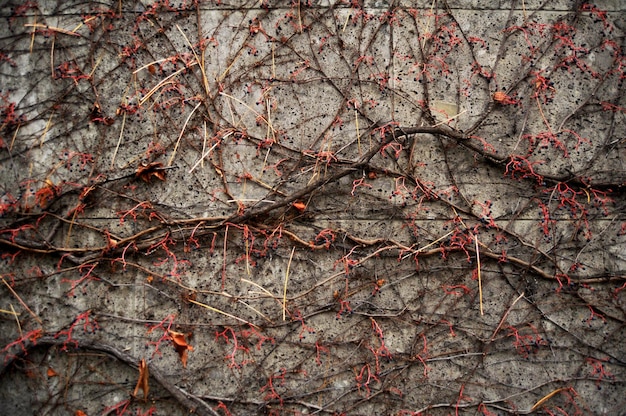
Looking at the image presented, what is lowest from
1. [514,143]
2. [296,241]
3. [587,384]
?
[587,384]

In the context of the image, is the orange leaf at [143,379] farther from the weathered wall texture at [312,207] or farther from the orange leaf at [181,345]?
the orange leaf at [181,345]

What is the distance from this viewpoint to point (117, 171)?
110 inches

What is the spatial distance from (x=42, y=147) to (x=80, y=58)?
454 millimetres

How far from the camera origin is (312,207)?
9.14 ft

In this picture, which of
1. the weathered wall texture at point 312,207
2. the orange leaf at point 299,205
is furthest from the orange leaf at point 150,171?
the orange leaf at point 299,205

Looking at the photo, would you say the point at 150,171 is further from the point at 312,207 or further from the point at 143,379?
the point at 143,379

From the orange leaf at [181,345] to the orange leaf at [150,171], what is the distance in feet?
2.33

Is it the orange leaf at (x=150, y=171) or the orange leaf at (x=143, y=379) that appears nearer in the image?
the orange leaf at (x=143, y=379)

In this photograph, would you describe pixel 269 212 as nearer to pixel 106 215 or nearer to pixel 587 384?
pixel 106 215

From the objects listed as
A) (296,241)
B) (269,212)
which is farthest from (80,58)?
(296,241)

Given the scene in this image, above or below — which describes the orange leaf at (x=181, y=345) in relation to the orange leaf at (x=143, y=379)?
above

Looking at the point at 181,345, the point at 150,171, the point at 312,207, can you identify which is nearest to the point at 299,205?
the point at 312,207

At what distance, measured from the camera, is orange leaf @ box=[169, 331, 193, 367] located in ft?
8.68

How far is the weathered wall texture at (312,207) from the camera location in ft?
8.88
